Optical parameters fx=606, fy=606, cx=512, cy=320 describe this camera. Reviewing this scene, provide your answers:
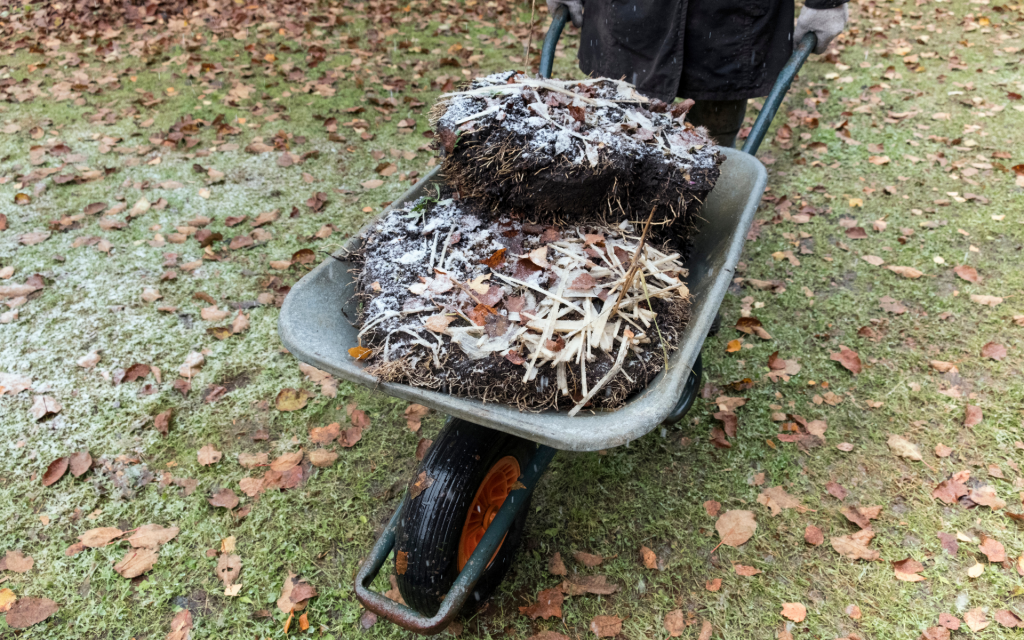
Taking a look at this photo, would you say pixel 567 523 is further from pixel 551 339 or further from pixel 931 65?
pixel 931 65

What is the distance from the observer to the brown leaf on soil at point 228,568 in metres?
2.11

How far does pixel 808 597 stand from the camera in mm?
2031

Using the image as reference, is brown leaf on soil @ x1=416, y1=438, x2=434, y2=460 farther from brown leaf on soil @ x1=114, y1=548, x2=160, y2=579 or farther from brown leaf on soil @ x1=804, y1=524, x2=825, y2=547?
brown leaf on soil @ x1=804, y1=524, x2=825, y2=547

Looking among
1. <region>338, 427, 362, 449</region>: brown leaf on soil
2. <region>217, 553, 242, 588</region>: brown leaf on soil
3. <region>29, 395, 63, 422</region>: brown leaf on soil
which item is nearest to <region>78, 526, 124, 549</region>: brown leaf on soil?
<region>217, 553, 242, 588</region>: brown leaf on soil

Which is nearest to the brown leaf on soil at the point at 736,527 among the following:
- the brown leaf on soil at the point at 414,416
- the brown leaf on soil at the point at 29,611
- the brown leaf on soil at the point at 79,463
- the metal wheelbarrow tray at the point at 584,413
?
the metal wheelbarrow tray at the point at 584,413

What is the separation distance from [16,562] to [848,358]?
344 centimetres

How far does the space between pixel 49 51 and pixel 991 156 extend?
7769mm

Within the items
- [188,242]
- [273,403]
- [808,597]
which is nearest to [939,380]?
[808,597]

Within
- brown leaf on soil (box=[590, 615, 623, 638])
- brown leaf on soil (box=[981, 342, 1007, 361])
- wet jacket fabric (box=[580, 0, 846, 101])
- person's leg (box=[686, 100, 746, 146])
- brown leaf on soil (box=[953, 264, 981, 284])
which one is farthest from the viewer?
brown leaf on soil (box=[953, 264, 981, 284])

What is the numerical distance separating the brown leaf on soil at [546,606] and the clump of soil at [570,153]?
1246mm

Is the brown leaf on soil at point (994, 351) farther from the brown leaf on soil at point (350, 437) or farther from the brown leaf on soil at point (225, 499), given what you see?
the brown leaf on soil at point (225, 499)

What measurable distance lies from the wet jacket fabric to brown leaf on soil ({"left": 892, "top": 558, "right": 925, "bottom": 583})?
5.92ft

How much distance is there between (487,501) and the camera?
1931 mm

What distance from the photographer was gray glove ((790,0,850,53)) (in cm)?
214
